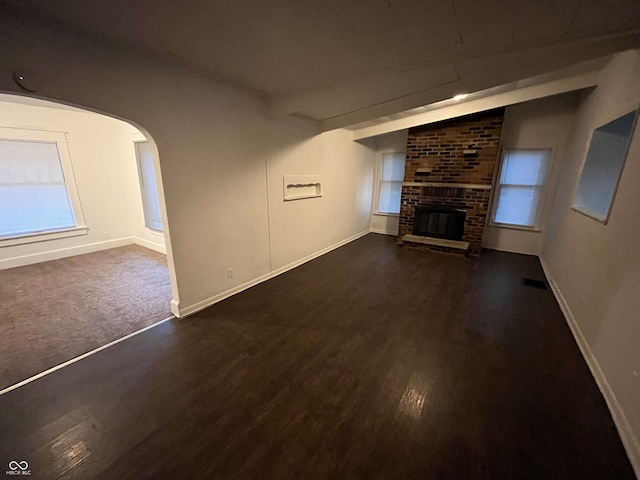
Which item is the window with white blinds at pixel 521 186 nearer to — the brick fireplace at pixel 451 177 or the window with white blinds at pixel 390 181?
the brick fireplace at pixel 451 177

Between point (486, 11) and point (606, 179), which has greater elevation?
point (486, 11)

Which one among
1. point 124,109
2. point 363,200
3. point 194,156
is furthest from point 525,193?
point 124,109

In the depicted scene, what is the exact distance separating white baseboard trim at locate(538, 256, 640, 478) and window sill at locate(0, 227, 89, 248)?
7.20m

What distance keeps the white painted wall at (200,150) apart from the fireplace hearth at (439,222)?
233 cm

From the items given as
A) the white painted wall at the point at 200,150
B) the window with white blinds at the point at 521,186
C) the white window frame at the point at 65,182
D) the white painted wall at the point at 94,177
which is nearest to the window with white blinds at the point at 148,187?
the white painted wall at the point at 94,177

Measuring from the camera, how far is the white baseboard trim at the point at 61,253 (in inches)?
163

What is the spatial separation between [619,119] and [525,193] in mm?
2711

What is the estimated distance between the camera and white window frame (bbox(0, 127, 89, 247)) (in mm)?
4059

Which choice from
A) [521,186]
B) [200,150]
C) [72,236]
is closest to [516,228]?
[521,186]

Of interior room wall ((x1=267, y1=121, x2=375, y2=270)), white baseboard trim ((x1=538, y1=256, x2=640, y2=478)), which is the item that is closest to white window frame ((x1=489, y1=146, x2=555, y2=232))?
white baseboard trim ((x1=538, y1=256, x2=640, y2=478))

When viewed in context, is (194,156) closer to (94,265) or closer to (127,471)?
(127,471)

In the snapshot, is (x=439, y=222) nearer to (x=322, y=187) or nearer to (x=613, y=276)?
(x=322, y=187)

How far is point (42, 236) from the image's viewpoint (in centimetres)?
441

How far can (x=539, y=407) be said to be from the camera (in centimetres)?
174
